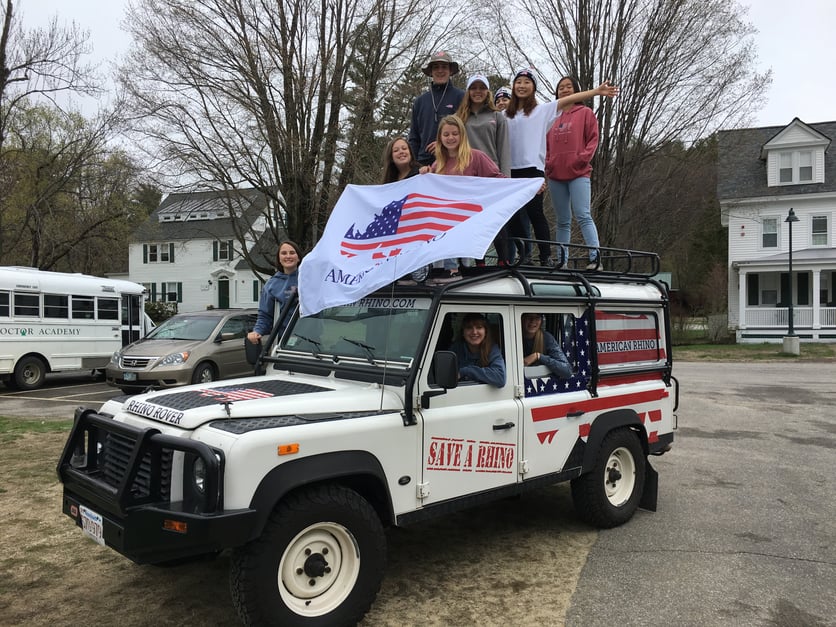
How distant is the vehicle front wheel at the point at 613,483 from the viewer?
510 cm

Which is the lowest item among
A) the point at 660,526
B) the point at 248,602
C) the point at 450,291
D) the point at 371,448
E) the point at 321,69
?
the point at 660,526

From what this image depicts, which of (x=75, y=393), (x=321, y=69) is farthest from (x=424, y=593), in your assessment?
(x=321, y=69)

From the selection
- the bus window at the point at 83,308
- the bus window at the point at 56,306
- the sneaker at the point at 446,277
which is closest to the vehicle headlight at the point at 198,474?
the sneaker at the point at 446,277

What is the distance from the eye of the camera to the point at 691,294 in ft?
143

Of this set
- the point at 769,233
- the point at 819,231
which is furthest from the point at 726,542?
the point at 819,231

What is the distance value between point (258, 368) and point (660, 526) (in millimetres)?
3506

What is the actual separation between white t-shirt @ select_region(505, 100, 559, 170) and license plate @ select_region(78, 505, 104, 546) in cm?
440

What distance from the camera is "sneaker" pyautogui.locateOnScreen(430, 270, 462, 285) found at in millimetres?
4236

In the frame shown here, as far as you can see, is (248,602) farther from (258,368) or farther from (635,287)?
(635,287)

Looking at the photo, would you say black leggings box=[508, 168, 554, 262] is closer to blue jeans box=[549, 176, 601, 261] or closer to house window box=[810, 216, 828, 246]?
blue jeans box=[549, 176, 601, 261]

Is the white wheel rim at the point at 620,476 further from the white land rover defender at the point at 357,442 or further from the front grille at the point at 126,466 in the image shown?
the front grille at the point at 126,466

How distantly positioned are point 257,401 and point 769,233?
2950cm

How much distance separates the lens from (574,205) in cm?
655

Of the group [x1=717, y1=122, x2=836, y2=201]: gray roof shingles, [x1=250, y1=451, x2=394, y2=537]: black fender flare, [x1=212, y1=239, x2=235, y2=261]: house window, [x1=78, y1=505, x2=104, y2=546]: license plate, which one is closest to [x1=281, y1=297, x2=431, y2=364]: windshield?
[x1=250, y1=451, x2=394, y2=537]: black fender flare
